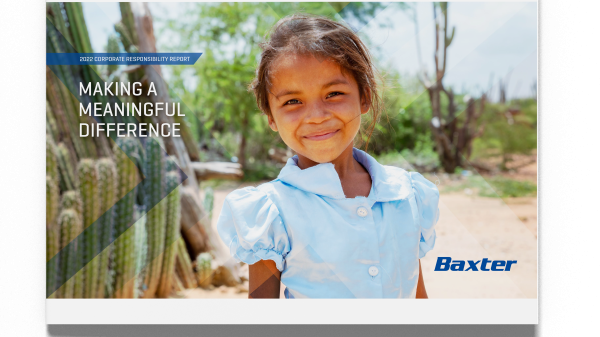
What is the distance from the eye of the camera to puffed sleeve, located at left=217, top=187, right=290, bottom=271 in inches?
30.2

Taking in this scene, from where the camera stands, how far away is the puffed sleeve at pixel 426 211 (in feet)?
2.99

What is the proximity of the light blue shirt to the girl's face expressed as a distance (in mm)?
53

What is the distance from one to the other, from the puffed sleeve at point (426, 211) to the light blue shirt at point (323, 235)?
5cm

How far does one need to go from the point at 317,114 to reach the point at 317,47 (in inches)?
5.2

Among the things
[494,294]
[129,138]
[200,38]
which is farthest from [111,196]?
[200,38]

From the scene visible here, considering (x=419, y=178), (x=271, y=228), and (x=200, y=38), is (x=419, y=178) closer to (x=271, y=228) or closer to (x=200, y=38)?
(x=271, y=228)

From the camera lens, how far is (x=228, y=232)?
31.9 inches

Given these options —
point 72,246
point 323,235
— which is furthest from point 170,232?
point 323,235

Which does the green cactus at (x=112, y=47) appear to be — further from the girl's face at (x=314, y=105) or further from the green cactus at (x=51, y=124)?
the girl's face at (x=314, y=105)

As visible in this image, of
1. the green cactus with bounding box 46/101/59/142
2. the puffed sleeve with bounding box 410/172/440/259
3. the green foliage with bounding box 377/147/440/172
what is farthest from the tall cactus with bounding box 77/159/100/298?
the green foliage with bounding box 377/147/440/172

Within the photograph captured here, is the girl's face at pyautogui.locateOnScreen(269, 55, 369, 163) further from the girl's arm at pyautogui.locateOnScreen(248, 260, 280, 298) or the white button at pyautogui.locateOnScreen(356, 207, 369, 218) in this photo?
the girl's arm at pyautogui.locateOnScreen(248, 260, 280, 298)

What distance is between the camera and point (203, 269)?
2555 mm

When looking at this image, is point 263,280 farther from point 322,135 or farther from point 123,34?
point 123,34

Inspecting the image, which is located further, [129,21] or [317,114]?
[129,21]
